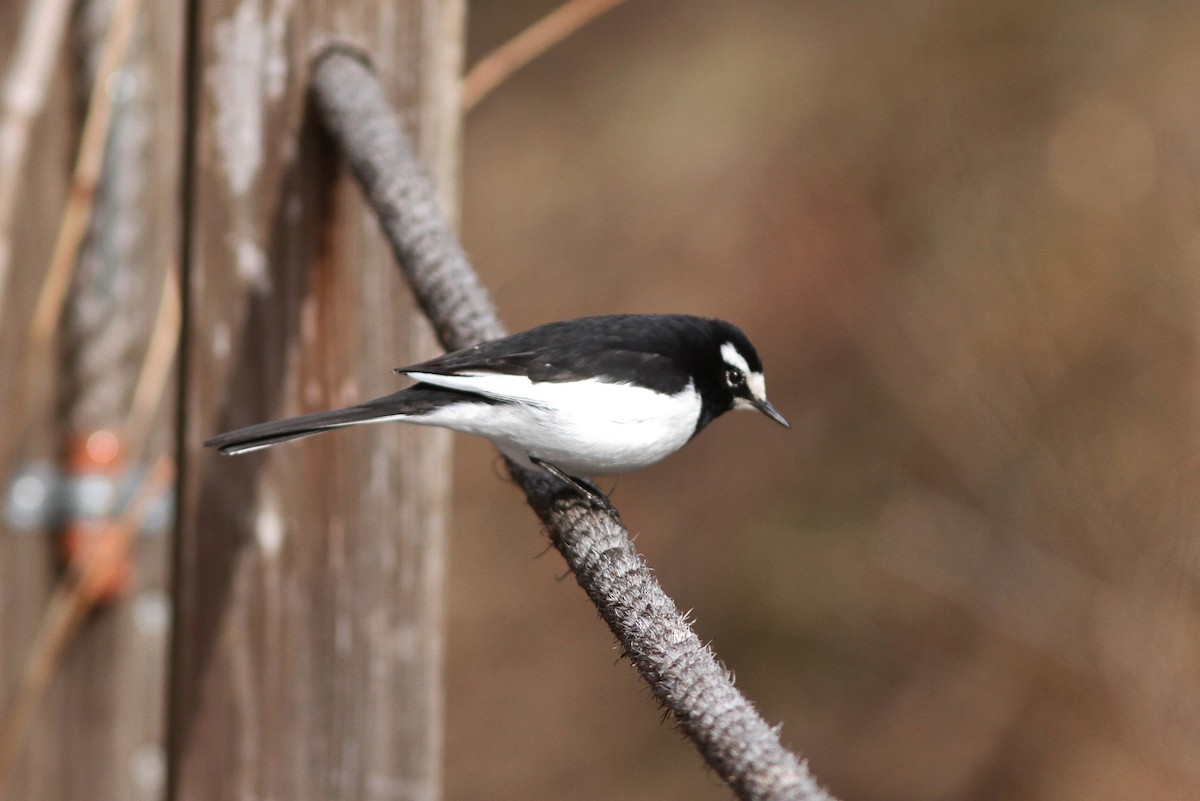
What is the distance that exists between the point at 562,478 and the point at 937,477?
5.47 metres

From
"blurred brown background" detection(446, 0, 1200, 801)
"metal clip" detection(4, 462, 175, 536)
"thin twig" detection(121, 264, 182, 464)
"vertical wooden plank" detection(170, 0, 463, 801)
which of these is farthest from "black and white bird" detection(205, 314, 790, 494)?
"blurred brown background" detection(446, 0, 1200, 801)

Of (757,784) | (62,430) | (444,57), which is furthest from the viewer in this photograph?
(62,430)

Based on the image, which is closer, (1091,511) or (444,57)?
(444,57)

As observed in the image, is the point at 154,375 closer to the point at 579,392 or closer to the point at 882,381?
the point at 579,392

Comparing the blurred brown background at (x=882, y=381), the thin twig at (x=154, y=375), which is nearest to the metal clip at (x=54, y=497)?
the thin twig at (x=154, y=375)

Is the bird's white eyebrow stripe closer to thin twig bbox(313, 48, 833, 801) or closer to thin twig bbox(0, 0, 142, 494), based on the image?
thin twig bbox(313, 48, 833, 801)

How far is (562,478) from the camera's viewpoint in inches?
82.5

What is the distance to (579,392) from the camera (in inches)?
88.6

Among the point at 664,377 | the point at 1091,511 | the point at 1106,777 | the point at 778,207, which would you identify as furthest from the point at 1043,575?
the point at 664,377

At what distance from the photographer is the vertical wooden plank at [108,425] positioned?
2180mm

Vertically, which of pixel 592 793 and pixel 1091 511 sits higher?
pixel 592 793

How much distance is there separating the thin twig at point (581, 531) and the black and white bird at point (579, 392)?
91mm

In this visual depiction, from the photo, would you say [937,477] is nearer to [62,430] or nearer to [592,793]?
[592,793]

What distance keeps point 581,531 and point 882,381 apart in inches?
239
